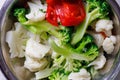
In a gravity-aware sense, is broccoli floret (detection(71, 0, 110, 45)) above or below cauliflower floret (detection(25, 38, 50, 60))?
above

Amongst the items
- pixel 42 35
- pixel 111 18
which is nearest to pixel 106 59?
pixel 111 18

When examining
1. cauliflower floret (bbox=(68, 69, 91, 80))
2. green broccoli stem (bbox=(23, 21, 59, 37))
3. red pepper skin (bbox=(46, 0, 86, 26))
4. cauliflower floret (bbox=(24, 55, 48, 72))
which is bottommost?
cauliflower floret (bbox=(68, 69, 91, 80))

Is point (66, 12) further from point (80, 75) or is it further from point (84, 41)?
point (80, 75)

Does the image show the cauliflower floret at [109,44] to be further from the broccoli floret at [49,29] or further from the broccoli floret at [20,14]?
the broccoli floret at [20,14]

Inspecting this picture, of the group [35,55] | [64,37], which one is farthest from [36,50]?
[64,37]

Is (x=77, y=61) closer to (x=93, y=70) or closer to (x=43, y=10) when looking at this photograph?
(x=93, y=70)

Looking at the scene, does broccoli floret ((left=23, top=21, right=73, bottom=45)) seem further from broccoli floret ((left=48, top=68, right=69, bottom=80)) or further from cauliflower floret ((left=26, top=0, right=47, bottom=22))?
broccoli floret ((left=48, top=68, right=69, bottom=80))

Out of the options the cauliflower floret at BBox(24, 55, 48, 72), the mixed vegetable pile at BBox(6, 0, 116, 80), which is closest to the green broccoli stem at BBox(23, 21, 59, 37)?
the mixed vegetable pile at BBox(6, 0, 116, 80)
